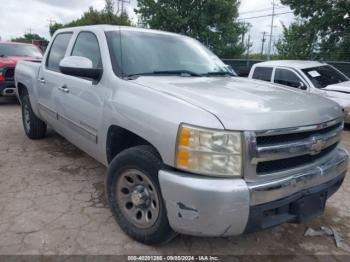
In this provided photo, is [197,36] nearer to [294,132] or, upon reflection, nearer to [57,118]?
[57,118]

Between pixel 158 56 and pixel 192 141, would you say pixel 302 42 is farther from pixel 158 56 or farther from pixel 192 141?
pixel 192 141

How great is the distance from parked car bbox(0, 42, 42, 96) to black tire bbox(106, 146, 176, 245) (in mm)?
7119

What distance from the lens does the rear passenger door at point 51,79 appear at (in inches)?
165

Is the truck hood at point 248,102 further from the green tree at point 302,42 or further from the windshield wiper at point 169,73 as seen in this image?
the green tree at point 302,42

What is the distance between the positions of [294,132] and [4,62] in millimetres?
8468

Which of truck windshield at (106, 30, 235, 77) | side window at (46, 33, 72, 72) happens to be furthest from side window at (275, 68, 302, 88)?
side window at (46, 33, 72, 72)

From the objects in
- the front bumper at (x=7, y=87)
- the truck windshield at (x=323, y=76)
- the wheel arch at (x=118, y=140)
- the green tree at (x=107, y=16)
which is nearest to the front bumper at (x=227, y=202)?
the wheel arch at (x=118, y=140)

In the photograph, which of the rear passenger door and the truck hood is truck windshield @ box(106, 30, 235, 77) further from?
the rear passenger door

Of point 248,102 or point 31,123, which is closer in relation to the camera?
point 248,102

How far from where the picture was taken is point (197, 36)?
25438 millimetres

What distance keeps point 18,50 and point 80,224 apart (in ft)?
28.0

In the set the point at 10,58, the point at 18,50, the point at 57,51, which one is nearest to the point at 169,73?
the point at 57,51

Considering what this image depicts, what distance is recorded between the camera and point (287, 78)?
8.01 m

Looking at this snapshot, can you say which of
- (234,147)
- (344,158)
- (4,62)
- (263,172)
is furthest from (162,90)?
(4,62)
